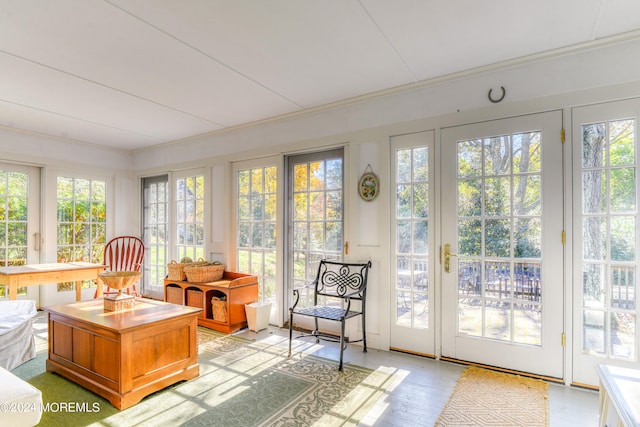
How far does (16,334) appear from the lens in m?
2.89

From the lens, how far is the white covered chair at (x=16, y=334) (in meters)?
2.77

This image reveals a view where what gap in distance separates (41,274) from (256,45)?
3403 millimetres

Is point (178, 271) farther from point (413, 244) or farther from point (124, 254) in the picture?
point (413, 244)

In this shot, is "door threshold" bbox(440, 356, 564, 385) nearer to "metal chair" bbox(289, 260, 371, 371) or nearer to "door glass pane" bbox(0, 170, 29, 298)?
"metal chair" bbox(289, 260, 371, 371)

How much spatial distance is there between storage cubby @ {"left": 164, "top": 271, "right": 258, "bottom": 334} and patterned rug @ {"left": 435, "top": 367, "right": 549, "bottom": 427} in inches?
94.8

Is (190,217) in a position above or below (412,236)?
above

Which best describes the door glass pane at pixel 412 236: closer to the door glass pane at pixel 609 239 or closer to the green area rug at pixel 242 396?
the green area rug at pixel 242 396

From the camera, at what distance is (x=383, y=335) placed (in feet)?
11.2

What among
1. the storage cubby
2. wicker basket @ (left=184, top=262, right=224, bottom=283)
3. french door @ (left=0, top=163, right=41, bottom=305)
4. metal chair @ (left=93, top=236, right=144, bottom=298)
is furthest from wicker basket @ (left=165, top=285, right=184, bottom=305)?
french door @ (left=0, top=163, right=41, bottom=305)

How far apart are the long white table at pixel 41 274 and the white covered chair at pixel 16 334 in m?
0.55

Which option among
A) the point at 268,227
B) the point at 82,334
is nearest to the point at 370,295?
the point at 268,227

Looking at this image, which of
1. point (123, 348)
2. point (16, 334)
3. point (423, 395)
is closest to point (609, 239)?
point (423, 395)

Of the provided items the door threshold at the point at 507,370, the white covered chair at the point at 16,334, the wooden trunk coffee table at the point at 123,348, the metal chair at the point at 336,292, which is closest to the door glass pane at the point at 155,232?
the white covered chair at the point at 16,334

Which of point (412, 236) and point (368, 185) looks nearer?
point (412, 236)
